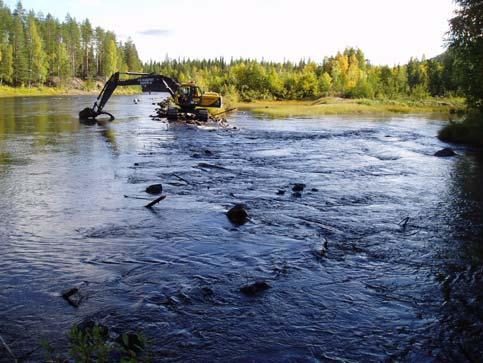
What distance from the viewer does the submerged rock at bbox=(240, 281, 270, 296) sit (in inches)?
356

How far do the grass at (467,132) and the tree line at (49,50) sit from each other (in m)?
112

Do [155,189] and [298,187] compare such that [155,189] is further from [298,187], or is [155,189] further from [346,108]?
[346,108]

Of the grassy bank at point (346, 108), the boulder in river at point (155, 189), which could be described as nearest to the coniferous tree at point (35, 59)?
the grassy bank at point (346, 108)

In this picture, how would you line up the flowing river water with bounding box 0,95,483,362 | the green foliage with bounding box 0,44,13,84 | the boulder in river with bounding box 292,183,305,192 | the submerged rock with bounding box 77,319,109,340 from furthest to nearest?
the green foliage with bounding box 0,44,13,84
the boulder in river with bounding box 292,183,305,192
the flowing river water with bounding box 0,95,483,362
the submerged rock with bounding box 77,319,109,340

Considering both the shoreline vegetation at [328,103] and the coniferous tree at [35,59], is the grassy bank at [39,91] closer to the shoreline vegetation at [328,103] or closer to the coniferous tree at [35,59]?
the shoreline vegetation at [328,103]

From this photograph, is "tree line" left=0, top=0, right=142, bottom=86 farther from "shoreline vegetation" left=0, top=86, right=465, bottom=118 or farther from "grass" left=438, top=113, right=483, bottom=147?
"grass" left=438, top=113, right=483, bottom=147

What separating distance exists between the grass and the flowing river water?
1034cm

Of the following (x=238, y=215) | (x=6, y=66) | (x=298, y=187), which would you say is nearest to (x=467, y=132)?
(x=298, y=187)

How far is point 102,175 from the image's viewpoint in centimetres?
2025

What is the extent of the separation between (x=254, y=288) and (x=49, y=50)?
15862 cm

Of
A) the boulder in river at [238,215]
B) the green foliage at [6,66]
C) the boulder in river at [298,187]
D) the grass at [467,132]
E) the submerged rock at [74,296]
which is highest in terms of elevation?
the green foliage at [6,66]

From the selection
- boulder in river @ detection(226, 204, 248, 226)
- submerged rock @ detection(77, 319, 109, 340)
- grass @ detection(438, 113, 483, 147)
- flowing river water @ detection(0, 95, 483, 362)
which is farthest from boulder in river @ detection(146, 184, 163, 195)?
grass @ detection(438, 113, 483, 147)

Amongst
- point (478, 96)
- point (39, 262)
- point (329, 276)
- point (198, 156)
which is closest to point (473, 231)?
point (329, 276)

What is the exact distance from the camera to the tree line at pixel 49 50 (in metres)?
124
